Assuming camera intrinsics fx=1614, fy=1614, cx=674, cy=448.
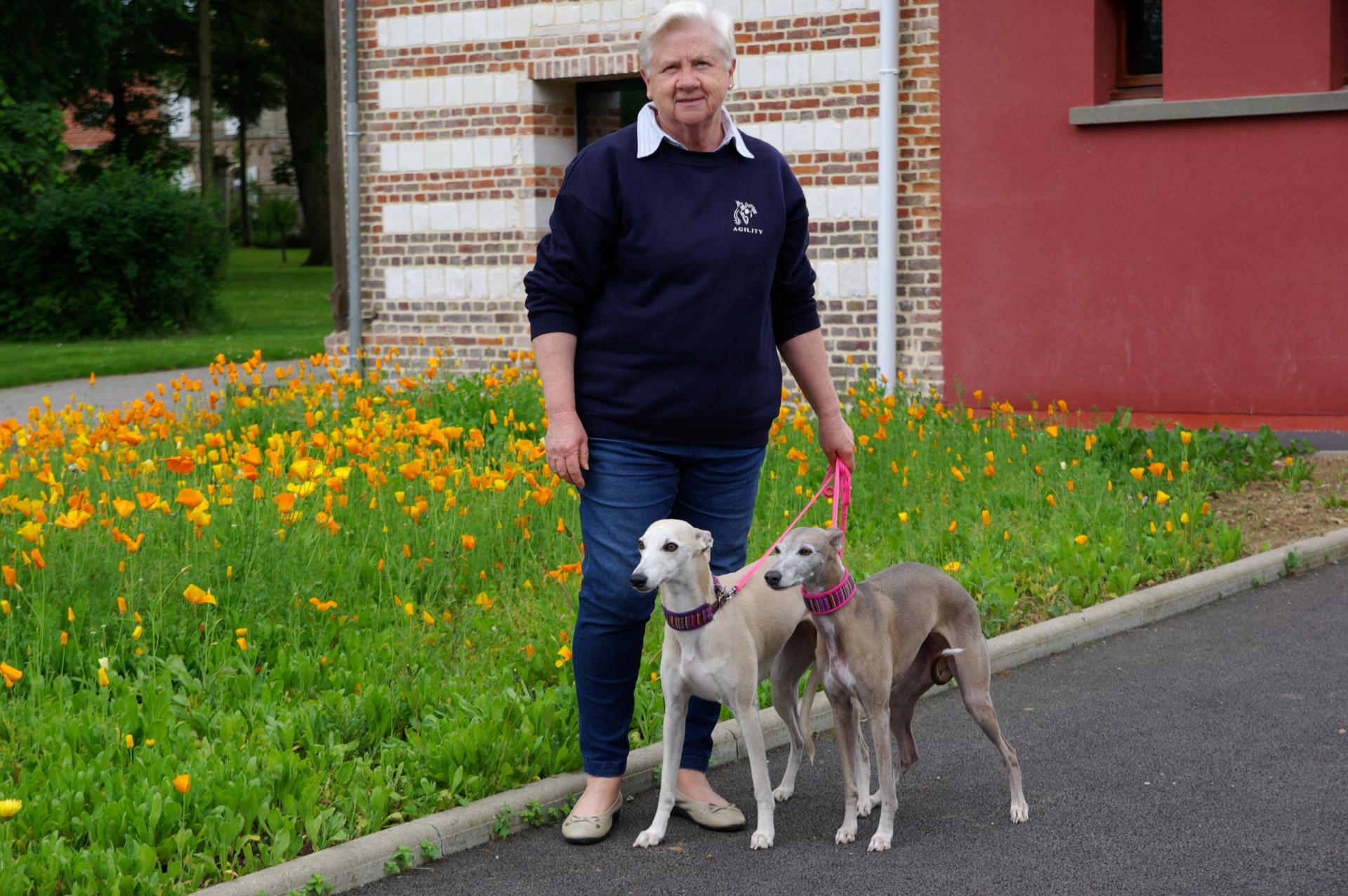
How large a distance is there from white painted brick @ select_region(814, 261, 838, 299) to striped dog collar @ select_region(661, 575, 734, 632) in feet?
28.3

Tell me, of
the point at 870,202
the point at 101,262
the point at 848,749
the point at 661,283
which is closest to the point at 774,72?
the point at 870,202

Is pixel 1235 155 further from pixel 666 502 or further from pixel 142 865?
pixel 142 865

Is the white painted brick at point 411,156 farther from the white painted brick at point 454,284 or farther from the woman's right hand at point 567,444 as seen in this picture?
the woman's right hand at point 567,444

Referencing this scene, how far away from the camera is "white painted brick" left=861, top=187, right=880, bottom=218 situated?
1274 centimetres

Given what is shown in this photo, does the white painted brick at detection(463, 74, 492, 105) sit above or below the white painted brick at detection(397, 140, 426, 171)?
above

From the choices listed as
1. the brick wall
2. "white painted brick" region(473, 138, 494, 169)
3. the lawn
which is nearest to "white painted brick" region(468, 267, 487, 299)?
the brick wall

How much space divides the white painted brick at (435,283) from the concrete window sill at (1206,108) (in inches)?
223

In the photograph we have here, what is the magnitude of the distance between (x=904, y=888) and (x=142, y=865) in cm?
200

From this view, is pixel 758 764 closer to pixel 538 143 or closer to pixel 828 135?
pixel 828 135

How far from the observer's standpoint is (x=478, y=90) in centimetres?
1415

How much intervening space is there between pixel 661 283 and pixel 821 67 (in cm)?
874

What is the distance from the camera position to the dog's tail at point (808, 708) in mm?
4953

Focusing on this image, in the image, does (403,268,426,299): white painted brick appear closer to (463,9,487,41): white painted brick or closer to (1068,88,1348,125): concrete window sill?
(463,9,487,41): white painted brick

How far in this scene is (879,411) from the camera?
10.1 metres
